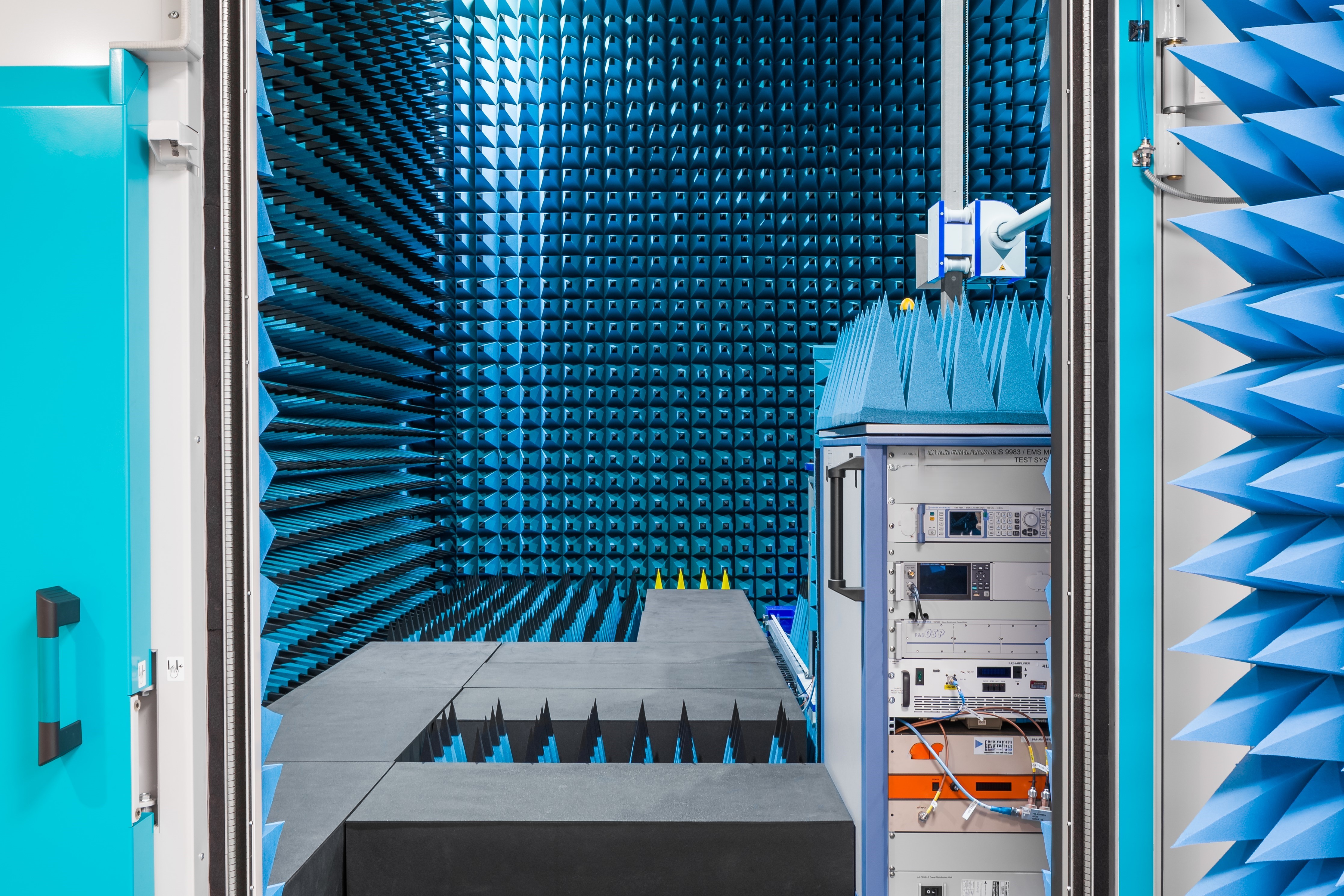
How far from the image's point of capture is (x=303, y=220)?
13.0ft

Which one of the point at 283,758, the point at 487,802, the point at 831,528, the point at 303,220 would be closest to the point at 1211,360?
the point at 831,528

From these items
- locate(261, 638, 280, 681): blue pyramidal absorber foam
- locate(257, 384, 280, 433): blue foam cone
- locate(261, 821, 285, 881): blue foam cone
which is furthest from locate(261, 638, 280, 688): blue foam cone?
locate(257, 384, 280, 433): blue foam cone

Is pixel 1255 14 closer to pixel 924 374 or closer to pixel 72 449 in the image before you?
pixel 924 374

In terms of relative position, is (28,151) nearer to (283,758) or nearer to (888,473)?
(888,473)

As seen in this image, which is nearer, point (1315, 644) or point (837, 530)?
point (1315, 644)

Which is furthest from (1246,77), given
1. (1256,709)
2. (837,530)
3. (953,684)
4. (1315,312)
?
(837,530)

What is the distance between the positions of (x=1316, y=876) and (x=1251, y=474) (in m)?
0.45

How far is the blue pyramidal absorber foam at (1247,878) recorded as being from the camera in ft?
3.24

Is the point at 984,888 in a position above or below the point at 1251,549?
below

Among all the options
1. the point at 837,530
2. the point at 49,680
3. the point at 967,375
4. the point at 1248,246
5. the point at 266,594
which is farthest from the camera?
the point at 837,530

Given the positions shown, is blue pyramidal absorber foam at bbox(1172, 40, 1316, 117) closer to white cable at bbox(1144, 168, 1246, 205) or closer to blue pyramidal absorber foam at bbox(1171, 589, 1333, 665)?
white cable at bbox(1144, 168, 1246, 205)

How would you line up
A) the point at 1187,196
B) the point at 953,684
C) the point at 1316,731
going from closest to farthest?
the point at 1316,731
the point at 1187,196
the point at 953,684

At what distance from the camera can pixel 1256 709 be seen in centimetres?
100

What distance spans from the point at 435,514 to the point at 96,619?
18.5 ft
